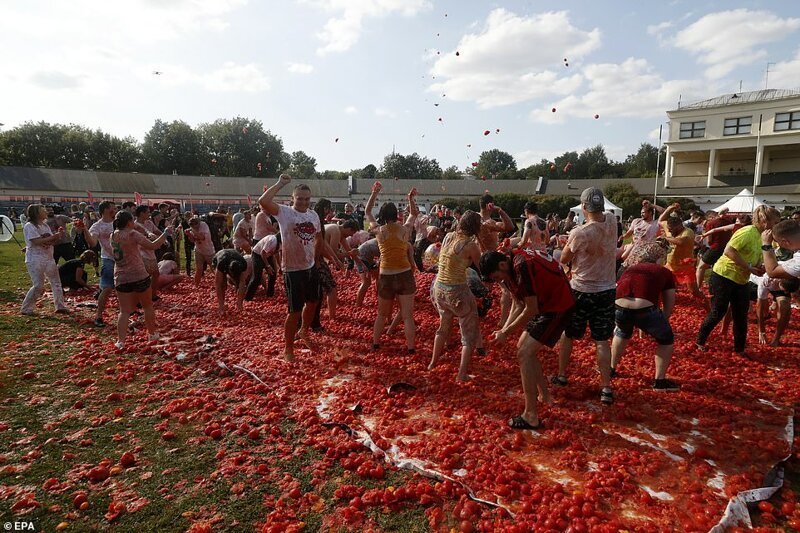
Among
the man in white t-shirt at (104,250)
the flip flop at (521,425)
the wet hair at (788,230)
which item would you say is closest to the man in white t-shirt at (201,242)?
the man in white t-shirt at (104,250)

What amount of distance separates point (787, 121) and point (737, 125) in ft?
12.2

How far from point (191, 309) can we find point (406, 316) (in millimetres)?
6002

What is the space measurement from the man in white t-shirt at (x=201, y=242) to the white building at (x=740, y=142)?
4768 cm

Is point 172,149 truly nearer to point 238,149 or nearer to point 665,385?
point 238,149

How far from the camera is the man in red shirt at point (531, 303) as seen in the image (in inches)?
171

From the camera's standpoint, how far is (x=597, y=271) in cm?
507

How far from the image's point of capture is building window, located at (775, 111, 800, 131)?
40.7m

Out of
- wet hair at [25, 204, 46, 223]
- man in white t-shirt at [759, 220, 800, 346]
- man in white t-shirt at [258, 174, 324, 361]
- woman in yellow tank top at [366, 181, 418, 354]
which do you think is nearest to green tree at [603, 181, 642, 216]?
man in white t-shirt at [759, 220, 800, 346]

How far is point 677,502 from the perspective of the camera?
3.47m

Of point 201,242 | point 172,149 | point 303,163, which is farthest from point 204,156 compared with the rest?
point 201,242

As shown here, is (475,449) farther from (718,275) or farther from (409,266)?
(718,275)

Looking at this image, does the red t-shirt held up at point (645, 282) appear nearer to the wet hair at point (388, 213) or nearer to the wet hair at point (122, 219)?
the wet hair at point (388, 213)

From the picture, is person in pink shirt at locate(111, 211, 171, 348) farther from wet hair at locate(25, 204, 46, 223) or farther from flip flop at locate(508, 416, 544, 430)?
flip flop at locate(508, 416, 544, 430)

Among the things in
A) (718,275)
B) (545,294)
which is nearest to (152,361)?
(545,294)
